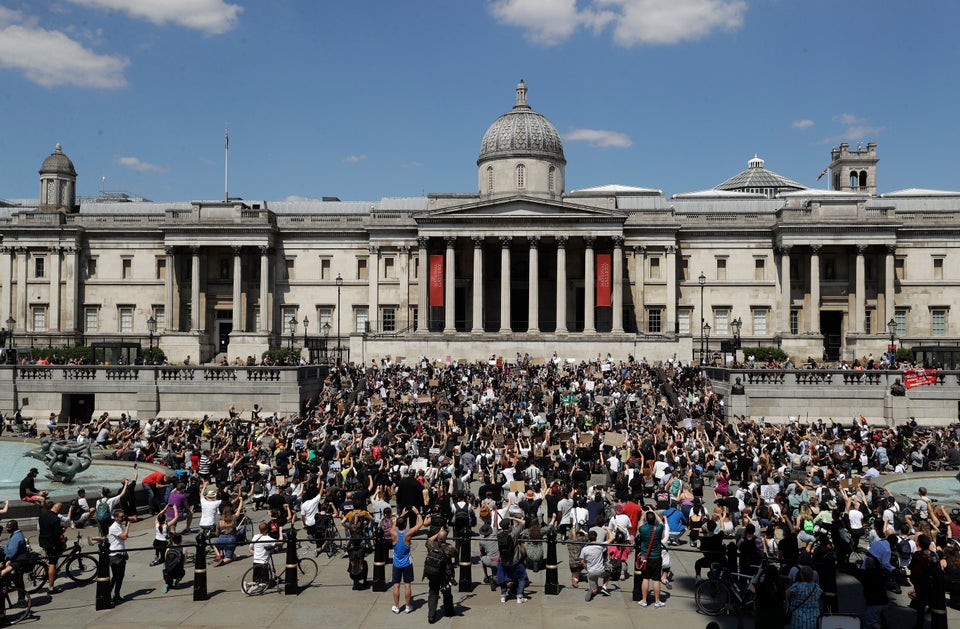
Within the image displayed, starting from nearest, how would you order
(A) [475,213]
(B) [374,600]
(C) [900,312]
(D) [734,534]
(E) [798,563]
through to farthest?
1. (E) [798,563]
2. (B) [374,600]
3. (D) [734,534]
4. (A) [475,213]
5. (C) [900,312]

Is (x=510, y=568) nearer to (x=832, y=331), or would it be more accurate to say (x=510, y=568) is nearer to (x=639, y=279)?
(x=639, y=279)

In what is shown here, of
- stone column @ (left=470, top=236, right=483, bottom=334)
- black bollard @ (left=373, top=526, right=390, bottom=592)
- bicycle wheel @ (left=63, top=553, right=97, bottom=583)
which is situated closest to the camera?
black bollard @ (left=373, top=526, right=390, bottom=592)

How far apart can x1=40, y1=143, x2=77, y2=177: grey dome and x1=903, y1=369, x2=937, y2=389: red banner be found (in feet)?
240

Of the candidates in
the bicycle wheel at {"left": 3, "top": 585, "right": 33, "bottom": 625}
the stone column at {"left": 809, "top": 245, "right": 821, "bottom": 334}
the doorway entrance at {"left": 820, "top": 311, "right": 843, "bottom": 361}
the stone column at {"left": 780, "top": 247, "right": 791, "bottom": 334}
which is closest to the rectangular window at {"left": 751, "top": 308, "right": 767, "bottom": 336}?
the stone column at {"left": 780, "top": 247, "right": 791, "bottom": 334}

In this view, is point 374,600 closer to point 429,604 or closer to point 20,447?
point 429,604

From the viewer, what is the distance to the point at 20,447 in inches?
1315

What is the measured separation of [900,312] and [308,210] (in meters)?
54.8

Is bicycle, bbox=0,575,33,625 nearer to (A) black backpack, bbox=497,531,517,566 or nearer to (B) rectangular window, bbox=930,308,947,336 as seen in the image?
(A) black backpack, bbox=497,531,517,566

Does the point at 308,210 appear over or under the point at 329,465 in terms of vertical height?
over

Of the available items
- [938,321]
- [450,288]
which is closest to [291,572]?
[450,288]

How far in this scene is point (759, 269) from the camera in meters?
72.2

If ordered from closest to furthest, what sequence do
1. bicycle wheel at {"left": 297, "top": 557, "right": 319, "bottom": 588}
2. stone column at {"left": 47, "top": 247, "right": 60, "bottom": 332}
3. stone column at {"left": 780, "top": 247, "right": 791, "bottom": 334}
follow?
1. bicycle wheel at {"left": 297, "top": 557, "right": 319, "bottom": 588}
2. stone column at {"left": 780, "top": 247, "right": 791, "bottom": 334}
3. stone column at {"left": 47, "top": 247, "right": 60, "bottom": 332}

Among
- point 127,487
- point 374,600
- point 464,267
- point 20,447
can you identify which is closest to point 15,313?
point 464,267

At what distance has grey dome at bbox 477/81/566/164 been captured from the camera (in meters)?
69.8
